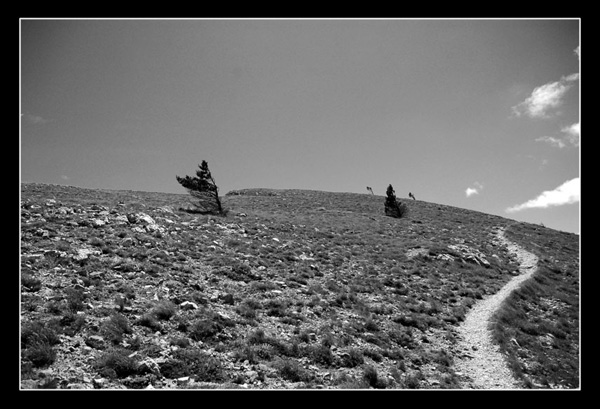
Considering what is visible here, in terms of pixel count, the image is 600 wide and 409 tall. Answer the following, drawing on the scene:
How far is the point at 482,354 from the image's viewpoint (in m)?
11.5

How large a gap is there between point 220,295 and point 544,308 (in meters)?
19.8

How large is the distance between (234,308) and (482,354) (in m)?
10.7

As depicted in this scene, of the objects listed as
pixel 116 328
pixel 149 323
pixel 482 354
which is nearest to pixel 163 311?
pixel 149 323

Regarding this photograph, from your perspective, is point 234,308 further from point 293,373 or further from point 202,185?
point 202,185

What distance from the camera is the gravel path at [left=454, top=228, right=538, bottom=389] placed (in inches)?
383

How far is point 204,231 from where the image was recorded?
23469 millimetres

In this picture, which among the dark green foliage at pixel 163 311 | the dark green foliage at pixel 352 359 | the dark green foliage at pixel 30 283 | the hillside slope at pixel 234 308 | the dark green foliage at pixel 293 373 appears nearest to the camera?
the hillside slope at pixel 234 308

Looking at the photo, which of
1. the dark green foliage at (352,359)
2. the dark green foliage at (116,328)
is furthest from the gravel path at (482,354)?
the dark green foliage at (116,328)

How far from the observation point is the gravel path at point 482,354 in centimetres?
973

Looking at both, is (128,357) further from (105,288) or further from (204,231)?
(204,231)

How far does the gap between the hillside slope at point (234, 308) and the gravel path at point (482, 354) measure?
41 centimetres

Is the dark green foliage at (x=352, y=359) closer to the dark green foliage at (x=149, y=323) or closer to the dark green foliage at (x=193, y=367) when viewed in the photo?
the dark green foliage at (x=193, y=367)
